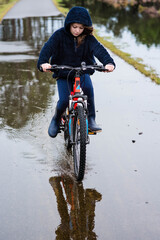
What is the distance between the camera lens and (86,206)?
3.50 metres

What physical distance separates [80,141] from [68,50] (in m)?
1.25

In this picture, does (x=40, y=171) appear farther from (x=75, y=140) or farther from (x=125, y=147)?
(x=125, y=147)

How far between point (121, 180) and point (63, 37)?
1.89m

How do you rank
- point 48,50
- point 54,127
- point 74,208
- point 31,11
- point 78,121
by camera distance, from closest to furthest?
point 74,208 → point 78,121 → point 48,50 → point 54,127 → point 31,11

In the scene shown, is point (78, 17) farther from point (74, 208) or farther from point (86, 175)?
point (74, 208)

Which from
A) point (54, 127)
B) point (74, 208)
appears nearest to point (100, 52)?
point (54, 127)

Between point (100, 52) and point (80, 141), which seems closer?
point (80, 141)

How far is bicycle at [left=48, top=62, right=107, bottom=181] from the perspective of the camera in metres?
3.79

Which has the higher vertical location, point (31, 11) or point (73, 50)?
point (31, 11)

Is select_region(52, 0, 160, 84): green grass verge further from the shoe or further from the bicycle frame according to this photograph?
the bicycle frame

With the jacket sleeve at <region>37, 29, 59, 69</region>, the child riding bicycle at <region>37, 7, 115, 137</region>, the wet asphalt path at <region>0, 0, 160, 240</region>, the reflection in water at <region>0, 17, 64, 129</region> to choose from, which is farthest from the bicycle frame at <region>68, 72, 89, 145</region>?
the reflection in water at <region>0, 17, 64, 129</region>

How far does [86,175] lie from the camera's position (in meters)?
4.13

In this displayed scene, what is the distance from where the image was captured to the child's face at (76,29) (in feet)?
13.5

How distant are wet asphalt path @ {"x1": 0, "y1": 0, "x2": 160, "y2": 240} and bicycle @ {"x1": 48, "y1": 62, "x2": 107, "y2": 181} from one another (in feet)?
0.81
